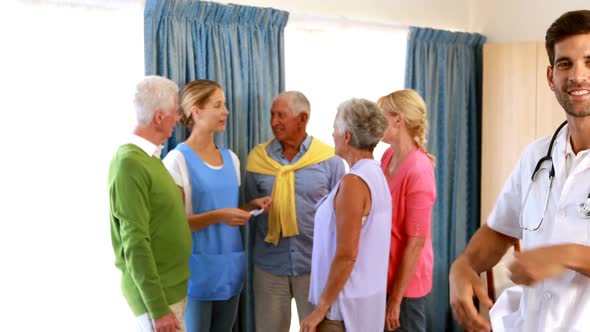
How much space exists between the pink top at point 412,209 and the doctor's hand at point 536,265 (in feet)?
5.08

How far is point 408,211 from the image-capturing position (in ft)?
9.77

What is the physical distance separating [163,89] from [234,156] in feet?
1.97

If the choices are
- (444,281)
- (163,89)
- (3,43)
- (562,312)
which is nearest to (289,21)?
(163,89)

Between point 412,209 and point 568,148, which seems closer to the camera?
point 568,148

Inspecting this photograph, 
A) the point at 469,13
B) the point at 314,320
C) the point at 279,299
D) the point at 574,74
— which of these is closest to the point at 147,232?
the point at 314,320

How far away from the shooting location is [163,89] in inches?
106

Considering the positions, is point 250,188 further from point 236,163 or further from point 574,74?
point 574,74

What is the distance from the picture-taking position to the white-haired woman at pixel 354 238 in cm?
249

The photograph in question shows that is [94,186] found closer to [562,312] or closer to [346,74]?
[346,74]

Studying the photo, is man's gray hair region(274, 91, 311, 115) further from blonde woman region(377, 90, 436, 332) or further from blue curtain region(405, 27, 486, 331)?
blue curtain region(405, 27, 486, 331)

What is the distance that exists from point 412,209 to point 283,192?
0.60 m

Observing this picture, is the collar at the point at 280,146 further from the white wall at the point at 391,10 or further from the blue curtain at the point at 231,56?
the white wall at the point at 391,10

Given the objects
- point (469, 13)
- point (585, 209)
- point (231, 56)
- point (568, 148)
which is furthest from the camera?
point (469, 13)

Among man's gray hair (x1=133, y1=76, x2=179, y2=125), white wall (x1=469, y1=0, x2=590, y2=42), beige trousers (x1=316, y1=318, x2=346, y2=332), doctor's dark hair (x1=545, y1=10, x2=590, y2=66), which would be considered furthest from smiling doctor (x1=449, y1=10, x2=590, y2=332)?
white wall (x1=469, y1=0, x2=590, y2=42)
